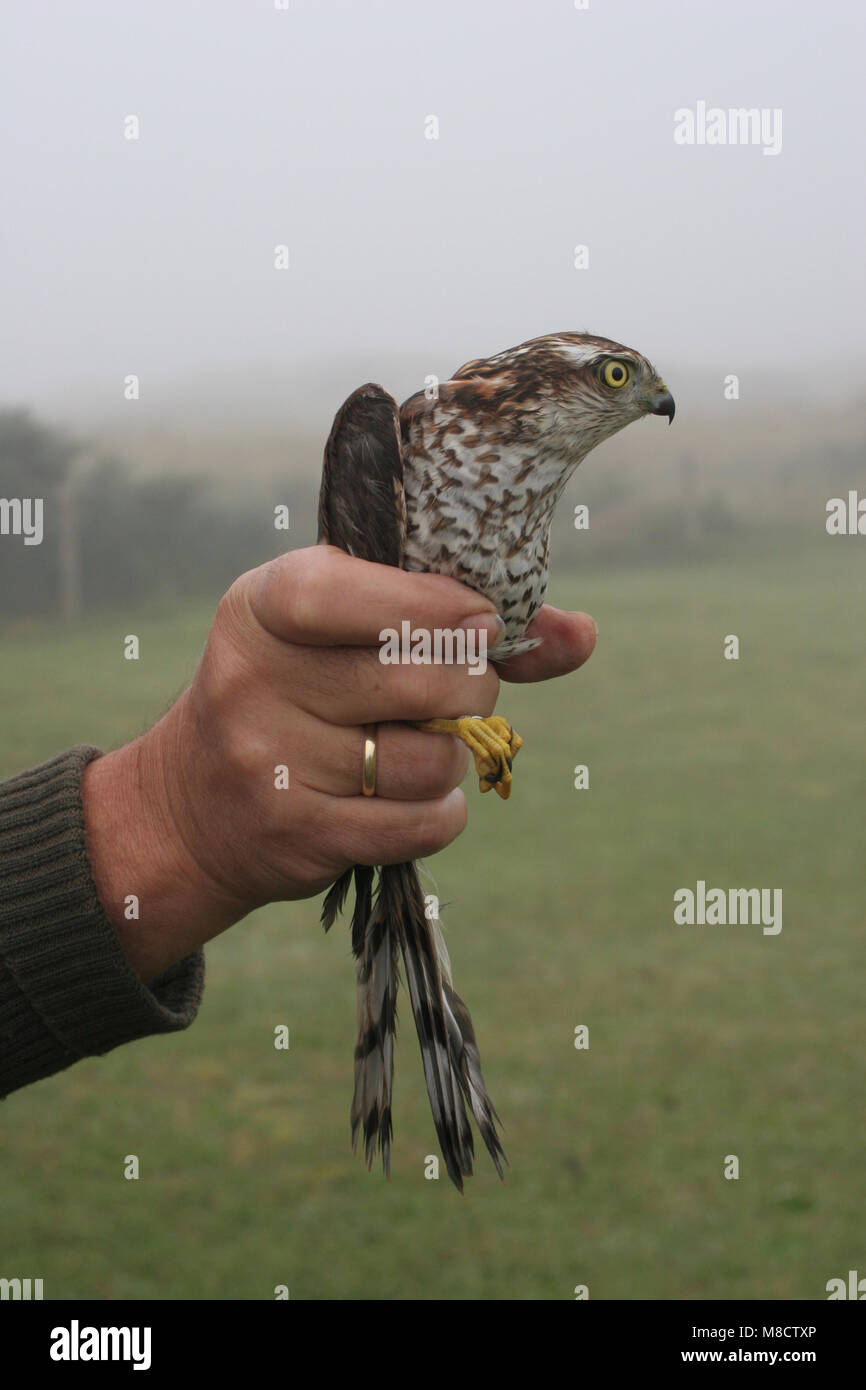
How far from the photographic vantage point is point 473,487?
219 centimetres

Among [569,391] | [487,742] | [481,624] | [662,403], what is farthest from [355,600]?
[662,403]

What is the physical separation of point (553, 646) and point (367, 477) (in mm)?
549

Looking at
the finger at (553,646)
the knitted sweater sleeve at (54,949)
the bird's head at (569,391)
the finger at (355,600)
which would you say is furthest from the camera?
the finger at (553,646)

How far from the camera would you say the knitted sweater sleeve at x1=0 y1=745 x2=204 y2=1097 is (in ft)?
7.79

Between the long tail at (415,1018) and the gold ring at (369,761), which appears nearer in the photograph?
the gold ring at (369,761)

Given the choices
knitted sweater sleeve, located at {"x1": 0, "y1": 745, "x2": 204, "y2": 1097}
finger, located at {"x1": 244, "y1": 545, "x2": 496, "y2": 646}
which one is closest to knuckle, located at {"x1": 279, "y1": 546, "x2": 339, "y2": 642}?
finger, located at {"x1": 244, "y1": 545, "x2": 496, "y2": 646}

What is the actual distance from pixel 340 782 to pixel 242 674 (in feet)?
0.87

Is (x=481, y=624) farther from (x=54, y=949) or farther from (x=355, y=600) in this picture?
(x=54, y=949)

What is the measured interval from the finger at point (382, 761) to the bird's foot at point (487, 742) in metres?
0.04

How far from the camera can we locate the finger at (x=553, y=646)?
99.5 inches

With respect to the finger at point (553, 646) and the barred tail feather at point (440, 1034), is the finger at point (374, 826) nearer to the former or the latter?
the barred tail feather at point (440, 1034)

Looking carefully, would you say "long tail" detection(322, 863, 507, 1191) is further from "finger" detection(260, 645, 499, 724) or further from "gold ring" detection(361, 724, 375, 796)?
"finger" detection(260, 645, 499, 724)

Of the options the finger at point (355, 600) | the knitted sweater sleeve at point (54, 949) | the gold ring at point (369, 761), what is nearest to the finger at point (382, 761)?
the gold ring at point (369, 761)

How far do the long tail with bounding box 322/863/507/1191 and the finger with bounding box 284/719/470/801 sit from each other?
229 millimetres
